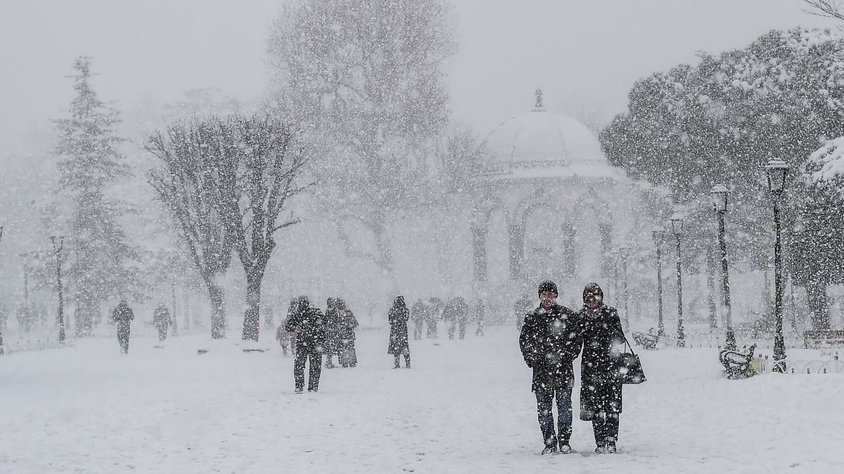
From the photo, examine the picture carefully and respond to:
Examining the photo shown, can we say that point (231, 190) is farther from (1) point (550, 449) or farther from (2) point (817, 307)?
(1) point (550, 449)

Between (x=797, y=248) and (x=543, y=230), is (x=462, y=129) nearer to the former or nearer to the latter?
(x=543, y=230)

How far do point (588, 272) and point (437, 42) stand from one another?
679 inches

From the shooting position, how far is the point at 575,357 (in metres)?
8.49

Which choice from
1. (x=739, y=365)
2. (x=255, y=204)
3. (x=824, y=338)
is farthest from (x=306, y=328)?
(x=255, y=204)

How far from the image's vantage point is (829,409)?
Result: 37.0 feet

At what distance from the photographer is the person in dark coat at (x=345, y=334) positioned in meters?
19.5

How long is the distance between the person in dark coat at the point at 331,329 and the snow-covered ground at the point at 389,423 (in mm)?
692

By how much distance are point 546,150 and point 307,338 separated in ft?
138

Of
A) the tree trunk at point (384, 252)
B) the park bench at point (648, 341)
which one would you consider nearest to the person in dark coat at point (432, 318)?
the tree trunk at point (384, 252)

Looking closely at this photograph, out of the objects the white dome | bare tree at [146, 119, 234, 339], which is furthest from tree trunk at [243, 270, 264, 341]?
the white dome

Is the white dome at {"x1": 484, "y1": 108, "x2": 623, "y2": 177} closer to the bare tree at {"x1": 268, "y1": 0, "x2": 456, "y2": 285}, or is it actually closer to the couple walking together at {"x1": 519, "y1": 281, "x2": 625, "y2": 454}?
the bare tree at {"x1": 268, "y1": 0, "x2": 456, "y2": 285}

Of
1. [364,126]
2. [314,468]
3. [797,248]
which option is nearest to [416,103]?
[364,126]

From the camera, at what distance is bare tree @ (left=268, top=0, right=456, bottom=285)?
139 feet

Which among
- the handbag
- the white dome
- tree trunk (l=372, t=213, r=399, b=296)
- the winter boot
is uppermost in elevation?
the white dome
